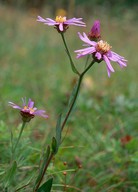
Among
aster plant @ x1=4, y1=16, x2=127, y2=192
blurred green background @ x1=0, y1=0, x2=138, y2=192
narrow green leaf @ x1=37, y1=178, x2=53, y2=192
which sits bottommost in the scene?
narrow green leaf @ x1=37, y1=178, x2=53, y2=192

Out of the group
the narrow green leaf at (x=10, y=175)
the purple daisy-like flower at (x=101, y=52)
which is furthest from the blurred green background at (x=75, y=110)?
the purple daisy-like flower at (x=101, y=52)

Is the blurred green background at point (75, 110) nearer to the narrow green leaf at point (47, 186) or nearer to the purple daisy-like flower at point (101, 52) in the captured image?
the narrow green leaf at point (47, 186)

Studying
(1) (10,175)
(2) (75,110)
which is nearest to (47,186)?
(1) (10,175)

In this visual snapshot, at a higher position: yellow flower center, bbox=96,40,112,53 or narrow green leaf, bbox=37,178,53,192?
yellow flower center, bbox=96,40,112,53

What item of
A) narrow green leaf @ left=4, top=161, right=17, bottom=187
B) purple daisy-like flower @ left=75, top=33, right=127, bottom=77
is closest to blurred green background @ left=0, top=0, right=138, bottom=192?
narrow green leaf @ left=4, top=161, right=17, bottom=187

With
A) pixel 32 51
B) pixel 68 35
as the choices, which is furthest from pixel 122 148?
pixel 68 35

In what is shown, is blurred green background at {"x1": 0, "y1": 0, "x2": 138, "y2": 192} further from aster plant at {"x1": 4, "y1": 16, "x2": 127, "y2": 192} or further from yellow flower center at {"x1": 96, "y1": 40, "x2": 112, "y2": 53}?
yellow flower center at {"x1": 96, "y1": 40, "x2": 112, "y2": 53}

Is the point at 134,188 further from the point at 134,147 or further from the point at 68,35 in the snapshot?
the point at 68,35

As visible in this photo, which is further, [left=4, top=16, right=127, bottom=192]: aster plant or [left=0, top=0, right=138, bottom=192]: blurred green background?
[left=0, top=0, right=138, bottom=192]: blurred green background
